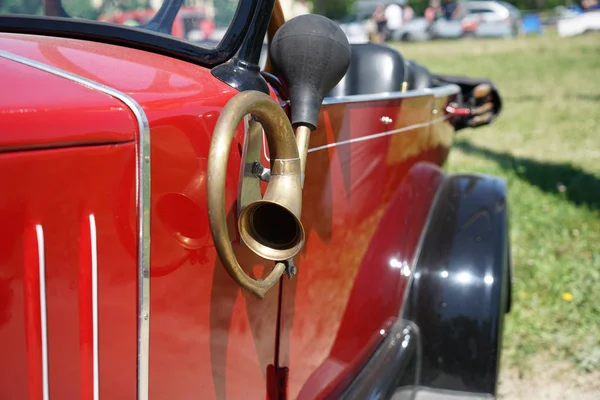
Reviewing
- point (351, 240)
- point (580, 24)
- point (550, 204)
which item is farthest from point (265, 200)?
point (580, 24)

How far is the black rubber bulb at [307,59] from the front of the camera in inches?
46.9

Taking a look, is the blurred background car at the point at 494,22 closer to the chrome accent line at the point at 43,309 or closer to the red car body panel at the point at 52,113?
the red car body panel at the point at 52,113

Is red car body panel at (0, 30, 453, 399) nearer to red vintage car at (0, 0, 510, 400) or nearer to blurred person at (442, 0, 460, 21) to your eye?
red vintage car at (0, 0, 510, 400)

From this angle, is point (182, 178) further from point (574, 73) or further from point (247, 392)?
point (574, 73)

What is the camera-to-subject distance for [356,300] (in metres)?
1.71

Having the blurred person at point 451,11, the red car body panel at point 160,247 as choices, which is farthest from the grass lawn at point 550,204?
the blurred person at point 451,11

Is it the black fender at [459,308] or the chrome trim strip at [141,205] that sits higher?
the chrome trim strip at [141,205]

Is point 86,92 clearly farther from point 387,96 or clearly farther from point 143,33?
point 387,96

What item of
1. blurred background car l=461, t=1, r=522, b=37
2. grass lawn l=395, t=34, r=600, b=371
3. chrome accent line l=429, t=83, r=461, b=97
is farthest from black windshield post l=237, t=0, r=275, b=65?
blurred background car l=461, t=1, r=522, b=37

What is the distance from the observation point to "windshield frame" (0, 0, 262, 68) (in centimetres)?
121

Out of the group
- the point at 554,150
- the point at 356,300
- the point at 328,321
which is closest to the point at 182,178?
the point at 328,321

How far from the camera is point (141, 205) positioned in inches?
37.2

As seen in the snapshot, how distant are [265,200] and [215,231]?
11 cm

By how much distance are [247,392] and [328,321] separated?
1.23ft
